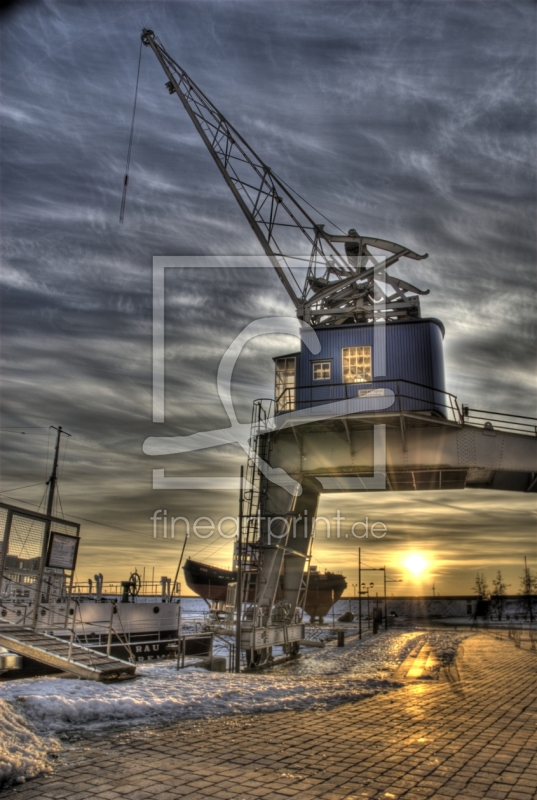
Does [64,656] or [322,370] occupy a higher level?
[322,370]

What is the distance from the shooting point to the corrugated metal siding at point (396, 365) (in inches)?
963

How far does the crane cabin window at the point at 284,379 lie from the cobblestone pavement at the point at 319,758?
16.8 m

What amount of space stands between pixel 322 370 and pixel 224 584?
6530cm

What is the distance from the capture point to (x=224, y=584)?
84500 millimetres

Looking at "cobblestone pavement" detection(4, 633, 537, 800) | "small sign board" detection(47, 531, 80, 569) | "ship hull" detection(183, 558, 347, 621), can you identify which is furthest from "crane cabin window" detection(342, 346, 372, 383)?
"ship hull" detection(183, 558, 347, 621)

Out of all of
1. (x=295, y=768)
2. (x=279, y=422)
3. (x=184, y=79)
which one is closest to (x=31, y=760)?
(x=295, y=768)

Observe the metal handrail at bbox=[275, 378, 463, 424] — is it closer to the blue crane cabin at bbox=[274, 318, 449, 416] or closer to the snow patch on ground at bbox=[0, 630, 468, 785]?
the blue crane cabin at bbox=[274, 318, 449, 416]

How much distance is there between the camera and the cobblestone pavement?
6.30m

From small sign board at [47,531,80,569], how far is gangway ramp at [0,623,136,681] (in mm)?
2182

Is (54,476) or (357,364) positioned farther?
(54,476)

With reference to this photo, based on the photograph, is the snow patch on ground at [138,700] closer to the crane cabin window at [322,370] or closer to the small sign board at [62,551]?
the small sign board at [62,551]

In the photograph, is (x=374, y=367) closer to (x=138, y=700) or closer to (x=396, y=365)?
(x=396, y=365)

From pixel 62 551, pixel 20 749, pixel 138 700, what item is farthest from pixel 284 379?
pixel 20 749

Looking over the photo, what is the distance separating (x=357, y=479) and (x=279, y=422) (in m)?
5.28
